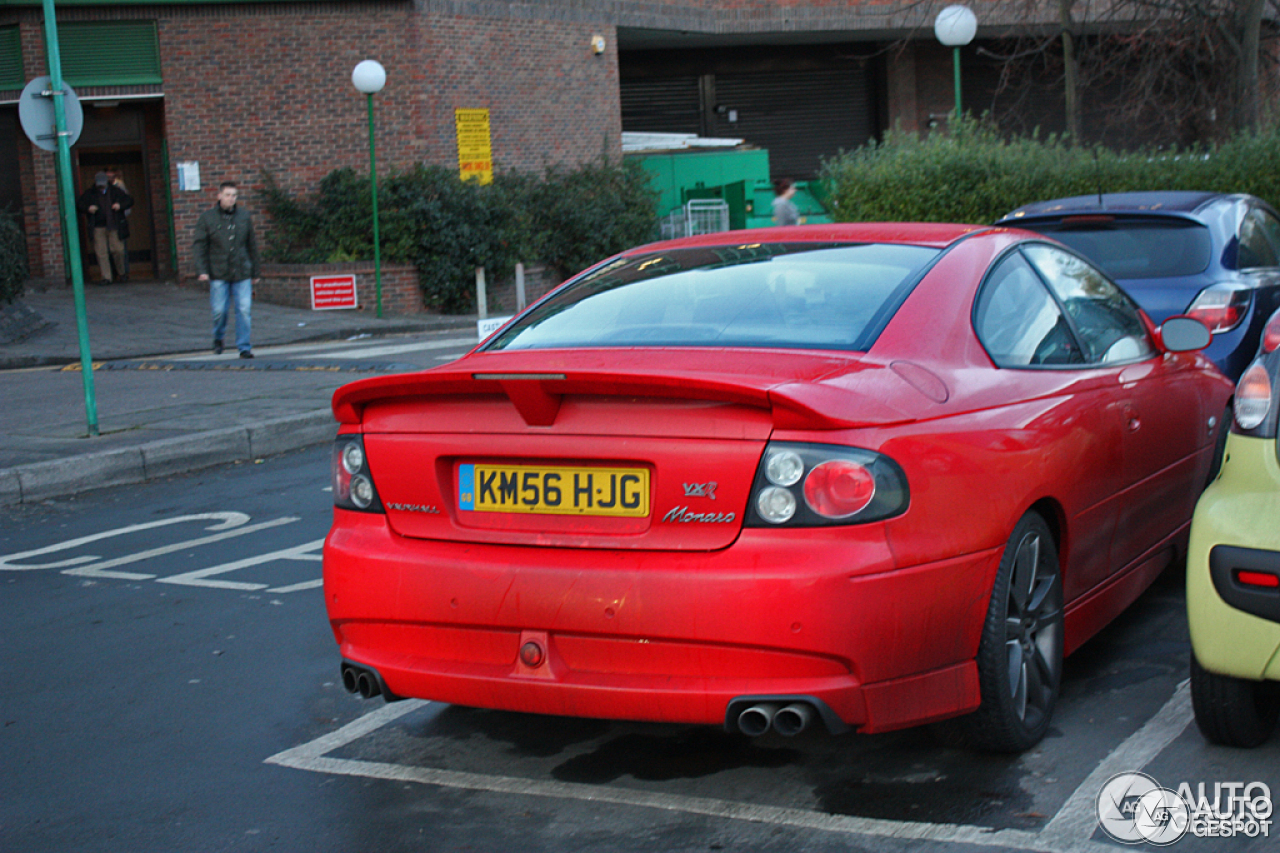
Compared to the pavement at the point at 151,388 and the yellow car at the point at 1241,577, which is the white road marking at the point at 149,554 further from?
the yellow car at the point at 1241,577

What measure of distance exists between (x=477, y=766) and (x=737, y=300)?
1.50 metres

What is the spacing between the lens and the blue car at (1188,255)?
23.6ft

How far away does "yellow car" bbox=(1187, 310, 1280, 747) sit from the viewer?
127 inches

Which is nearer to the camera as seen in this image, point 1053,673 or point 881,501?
→ point 881,501

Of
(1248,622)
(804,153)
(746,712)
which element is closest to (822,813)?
(746,712)

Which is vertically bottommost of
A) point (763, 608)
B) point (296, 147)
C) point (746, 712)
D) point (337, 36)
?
point (746, 712)

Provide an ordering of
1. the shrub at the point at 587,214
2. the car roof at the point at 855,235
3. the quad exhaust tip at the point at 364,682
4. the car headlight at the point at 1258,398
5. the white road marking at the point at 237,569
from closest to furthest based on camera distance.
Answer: the car headlight at the point at 1258,398 < the quad exhaust tip at the point at 364,682 < the car roof at the point at 855,235 < the white road marking at the point at 237,569 < the shrub at the point at 587,214

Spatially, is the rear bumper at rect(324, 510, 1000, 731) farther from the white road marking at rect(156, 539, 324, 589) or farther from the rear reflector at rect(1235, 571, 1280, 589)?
the white road marking at rect(156, 539, 324, 589)

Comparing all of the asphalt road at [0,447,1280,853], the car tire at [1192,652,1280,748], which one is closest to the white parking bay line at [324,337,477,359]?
the asphalt road at [0,447,1280,853]

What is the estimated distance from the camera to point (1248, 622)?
10.7 feet

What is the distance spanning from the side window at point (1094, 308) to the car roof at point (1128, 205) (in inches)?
115

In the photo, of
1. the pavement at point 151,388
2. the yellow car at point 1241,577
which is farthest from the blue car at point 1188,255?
the pavement at point 151,388

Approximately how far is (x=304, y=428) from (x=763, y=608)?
7.70 meters

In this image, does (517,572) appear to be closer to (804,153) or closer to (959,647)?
(959,647)
